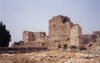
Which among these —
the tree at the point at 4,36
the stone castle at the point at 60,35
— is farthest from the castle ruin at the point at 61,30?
the tree at the point at 4,36

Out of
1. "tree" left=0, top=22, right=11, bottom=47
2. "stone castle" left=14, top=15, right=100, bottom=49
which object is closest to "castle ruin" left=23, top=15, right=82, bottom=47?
"stone castle" left=14, top=15, right=100, bottom=49

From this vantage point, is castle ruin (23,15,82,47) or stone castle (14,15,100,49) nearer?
stone castle (14,15,100,49)

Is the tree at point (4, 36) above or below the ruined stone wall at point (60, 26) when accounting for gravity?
below

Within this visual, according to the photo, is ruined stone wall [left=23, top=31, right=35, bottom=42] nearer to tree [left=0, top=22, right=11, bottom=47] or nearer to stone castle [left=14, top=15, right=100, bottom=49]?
stone castle [left=14, top=15, right=100, bottom=49]

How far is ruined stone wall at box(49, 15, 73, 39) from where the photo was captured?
34.5 metres

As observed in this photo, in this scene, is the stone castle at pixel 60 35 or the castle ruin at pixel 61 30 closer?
the stone castle at pixel 60 35

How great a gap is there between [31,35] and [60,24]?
10616mm

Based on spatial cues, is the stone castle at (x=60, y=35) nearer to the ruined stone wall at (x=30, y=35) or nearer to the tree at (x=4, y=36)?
the ruined stone wall at (x=30, y=35)

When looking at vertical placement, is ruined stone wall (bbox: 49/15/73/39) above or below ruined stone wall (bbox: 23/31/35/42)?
above

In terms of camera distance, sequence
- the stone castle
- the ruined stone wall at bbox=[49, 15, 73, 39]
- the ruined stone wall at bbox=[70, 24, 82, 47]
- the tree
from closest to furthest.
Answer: the tree < the ruined stone wall at bbox=[70, 24, 82, 47] < the stone castle < the ruined stone wall at bbox=[49, 15, 73, 39]

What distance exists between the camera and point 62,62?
1113 cm

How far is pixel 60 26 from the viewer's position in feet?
119

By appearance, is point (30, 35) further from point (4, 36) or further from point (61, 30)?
point (4, 36)

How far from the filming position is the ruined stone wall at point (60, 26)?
34528mm
